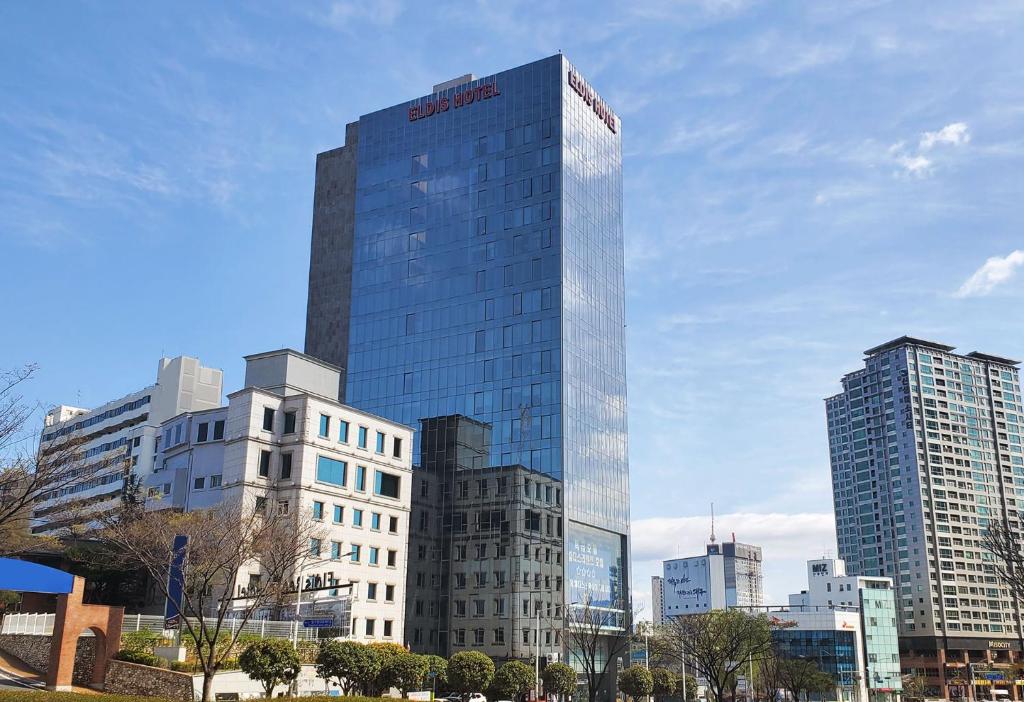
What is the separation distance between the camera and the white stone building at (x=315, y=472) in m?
78.4

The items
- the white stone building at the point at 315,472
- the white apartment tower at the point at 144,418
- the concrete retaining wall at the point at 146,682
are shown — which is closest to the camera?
the concrete retaining wall at the point at 146,682

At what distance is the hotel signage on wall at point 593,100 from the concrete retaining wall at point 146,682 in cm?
9392

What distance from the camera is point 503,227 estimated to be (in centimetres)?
11938

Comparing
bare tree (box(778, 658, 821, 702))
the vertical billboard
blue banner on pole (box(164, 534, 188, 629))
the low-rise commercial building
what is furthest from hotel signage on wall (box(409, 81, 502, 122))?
the low-rise commercial building

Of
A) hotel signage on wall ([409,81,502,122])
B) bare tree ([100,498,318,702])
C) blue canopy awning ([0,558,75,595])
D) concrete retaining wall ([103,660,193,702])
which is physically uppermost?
hotel signage on wall ([409,81,502,122])

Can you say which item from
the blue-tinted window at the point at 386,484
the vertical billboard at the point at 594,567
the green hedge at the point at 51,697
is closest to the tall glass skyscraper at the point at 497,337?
the vertical billboard at the point at 594,567

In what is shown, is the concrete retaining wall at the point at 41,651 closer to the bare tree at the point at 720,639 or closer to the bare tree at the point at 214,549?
the bare tree at the point at 214,549

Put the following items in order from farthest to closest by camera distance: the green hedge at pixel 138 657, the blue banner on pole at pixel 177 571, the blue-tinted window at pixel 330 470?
1. the blue-tinted window at pixel 330 470
2. the blue banner on pole at pixel 177 571
3. the green hedge at pixel 138 657

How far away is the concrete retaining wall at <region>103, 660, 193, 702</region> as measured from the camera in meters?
46.1

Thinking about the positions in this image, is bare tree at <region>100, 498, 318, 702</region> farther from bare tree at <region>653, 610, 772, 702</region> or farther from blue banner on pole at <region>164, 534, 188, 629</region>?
bare tree at <region>653, 610, 772, 702</region>

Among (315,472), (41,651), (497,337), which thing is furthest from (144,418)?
(41,651)

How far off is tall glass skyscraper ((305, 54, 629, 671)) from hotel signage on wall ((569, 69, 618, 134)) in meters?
0.33

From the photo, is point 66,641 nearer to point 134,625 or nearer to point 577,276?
point 134,625

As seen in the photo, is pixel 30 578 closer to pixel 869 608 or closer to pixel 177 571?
pixel 177 571
